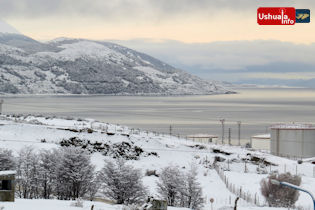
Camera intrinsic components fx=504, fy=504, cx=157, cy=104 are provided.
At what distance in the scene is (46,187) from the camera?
134ft

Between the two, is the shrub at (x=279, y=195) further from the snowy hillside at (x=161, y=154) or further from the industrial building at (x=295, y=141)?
the industrial building at (x=295, y=141)

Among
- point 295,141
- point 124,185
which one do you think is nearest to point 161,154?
point 124,185

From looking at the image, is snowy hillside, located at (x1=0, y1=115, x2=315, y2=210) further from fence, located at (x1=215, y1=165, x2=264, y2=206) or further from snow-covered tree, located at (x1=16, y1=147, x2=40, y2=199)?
snow-covered tree, located at (x1=16, y1=147, x2=40, y2=199)

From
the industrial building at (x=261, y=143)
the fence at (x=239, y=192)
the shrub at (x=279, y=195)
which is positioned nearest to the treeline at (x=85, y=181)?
the fence at (x=239, y=192)

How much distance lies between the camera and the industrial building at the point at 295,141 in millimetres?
70625

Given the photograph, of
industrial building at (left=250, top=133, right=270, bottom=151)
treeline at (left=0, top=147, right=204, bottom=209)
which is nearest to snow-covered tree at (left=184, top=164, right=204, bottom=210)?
treeline at (left=0, top=147, right=204, bottom=209)

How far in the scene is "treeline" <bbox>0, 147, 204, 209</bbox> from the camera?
124 ft

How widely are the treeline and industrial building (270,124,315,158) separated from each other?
1342 inches

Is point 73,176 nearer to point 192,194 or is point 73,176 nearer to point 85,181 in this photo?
point 85,181

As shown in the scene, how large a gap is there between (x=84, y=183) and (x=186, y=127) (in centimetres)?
9925

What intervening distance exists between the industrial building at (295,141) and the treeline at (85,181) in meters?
34.1

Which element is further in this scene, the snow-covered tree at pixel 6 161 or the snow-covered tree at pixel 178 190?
the snow-covered tree at pixel 6 161

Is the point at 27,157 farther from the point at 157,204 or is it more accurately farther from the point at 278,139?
the point at 278,139

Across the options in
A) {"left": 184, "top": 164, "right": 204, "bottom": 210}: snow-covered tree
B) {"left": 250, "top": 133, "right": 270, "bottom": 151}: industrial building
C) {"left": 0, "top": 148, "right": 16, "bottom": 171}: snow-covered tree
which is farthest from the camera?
{"left": 250, "top": 133, "right": 270, "bottom": 151}: industrial building
